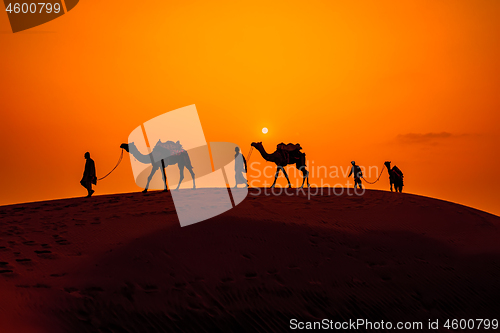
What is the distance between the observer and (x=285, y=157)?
61.0ft

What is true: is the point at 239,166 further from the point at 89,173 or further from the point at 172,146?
the point at 89,173

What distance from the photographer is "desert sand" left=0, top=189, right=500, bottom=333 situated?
20.9 ft

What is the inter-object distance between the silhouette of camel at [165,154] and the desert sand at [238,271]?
212 inches

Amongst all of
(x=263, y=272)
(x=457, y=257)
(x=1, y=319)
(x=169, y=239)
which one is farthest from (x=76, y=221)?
(x=457, y=257)

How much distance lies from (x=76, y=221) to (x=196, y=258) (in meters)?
5.84

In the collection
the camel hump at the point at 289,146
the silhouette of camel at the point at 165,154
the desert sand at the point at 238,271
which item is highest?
the silhouette of camel at the point at 165,154

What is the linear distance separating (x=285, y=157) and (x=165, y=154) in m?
6.05

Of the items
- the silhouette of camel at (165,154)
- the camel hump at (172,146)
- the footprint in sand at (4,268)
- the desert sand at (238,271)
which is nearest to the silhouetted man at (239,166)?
the silhouette of camel at (165,154)

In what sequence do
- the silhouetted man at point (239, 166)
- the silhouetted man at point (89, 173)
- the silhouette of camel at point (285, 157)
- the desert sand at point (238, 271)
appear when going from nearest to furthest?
the desert sand at point (238, 271)
the silhouetted man at point (89, 173)
the silhouetted man at point (239, 166)
the silhouette of camel at point (285, 157)

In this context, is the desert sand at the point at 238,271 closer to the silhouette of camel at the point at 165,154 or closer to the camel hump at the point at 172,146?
the silhouette of camel at the point at 165,154

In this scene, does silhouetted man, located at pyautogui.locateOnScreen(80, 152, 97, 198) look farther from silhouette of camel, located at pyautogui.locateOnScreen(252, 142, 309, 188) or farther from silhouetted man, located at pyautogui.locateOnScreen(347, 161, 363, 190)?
silhouetted man, located at pyautogui.locateOnScreen(347, 161, 363, 190)

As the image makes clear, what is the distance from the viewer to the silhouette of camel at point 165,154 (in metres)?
17.8

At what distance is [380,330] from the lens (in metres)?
6.45

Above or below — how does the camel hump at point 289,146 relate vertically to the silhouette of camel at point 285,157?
above
